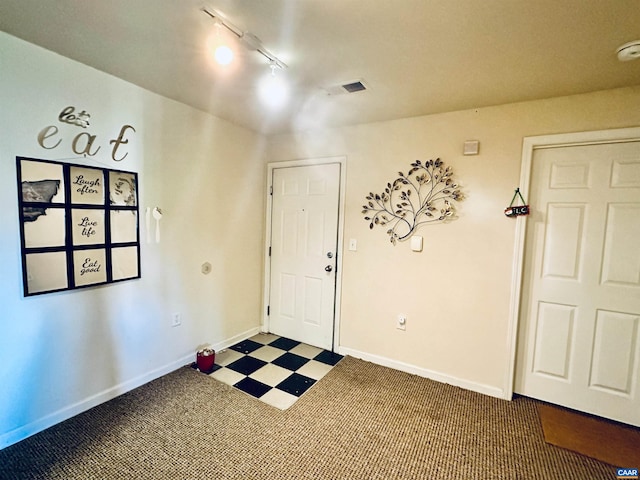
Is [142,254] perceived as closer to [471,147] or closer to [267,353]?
[267,353]

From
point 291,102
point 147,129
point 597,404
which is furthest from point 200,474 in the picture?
point 597,404

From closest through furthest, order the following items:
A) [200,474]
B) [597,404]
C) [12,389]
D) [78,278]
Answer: [200,474] → [12,389] → [78,278] → [597,404]

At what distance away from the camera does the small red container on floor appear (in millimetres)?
2576

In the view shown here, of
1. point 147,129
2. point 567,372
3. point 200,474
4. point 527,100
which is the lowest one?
point 200,474

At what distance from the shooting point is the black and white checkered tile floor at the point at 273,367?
2361 mm

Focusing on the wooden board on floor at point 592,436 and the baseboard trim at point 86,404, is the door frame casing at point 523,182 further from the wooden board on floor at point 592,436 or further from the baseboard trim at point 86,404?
the baseboard trim at point 86,404

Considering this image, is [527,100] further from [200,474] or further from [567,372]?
[200,474]

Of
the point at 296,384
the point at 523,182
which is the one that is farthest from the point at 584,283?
the point at 296,384

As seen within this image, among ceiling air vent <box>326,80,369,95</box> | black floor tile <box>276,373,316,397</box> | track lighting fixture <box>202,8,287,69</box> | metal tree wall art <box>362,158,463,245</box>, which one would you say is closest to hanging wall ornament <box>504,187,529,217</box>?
metal tree wall art <box>362,158,463,245</box>

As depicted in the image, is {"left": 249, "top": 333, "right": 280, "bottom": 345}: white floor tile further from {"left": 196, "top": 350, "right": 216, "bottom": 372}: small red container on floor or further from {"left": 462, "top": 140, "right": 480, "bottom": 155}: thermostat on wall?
{"left": 462, "top": 140, "right": 480, "bottom": 155}: thermostat on wall

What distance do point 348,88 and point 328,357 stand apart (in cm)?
242

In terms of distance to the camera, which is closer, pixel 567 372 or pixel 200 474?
pixel 200 474

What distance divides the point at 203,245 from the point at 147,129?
1073 millimetres

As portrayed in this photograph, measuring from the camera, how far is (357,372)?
8.79ft
